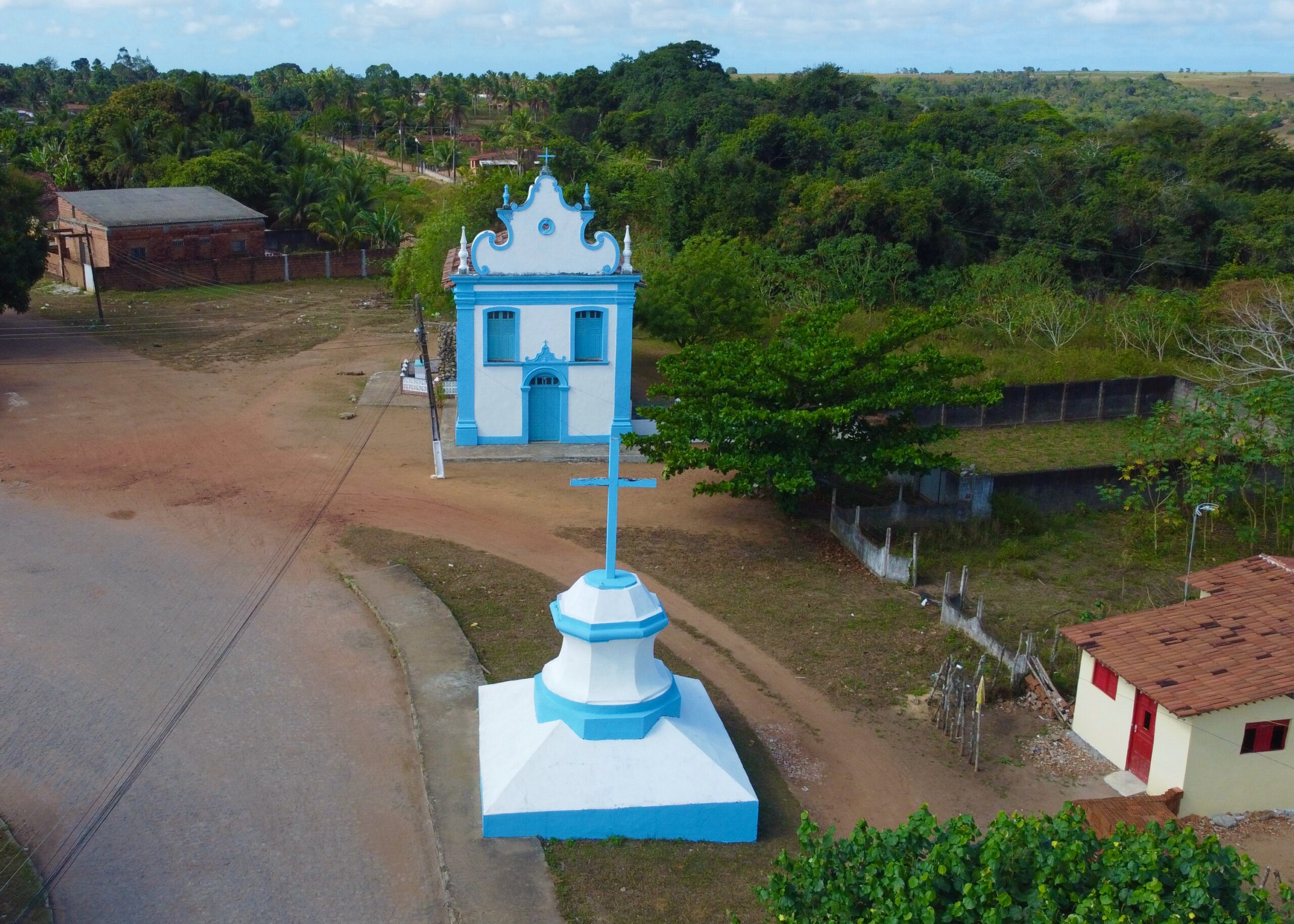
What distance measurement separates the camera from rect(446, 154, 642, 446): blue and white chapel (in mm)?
23109

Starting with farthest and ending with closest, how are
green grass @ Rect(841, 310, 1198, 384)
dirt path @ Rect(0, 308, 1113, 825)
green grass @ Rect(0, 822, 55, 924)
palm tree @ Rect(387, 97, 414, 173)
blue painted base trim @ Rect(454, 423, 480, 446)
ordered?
palm tree @ Rect(387, 97, 414, 173) → green grass @ Rect(841, 310, 1198, 384) → blue painted base trim @ Rect(454, 423, 480, 446) → dirt path @ Rect(0, 308, 1113, 825) → green grass @ Rect(0, 822, 55, 924)

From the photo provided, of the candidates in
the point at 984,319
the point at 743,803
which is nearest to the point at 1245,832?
the point at 743,803

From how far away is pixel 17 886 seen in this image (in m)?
10.4

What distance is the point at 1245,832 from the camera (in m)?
12.1

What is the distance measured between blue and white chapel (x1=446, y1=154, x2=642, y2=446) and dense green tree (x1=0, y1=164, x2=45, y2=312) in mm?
13527

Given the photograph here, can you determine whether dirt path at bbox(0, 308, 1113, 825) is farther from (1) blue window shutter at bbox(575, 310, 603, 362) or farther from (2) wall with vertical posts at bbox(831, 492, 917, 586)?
(1) blue window shutter at bbox(575, 310, 603, 362)

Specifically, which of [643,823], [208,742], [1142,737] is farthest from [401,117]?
[643,823]

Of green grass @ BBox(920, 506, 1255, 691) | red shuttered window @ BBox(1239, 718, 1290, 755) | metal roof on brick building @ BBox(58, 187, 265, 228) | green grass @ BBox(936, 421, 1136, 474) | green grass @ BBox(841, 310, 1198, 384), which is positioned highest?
metal roof on brick building @ BBox(58, 187, 265, 228)

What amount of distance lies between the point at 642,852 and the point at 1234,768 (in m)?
6.31

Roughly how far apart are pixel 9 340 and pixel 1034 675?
29.5 metres

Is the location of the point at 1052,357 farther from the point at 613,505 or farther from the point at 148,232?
the point at 148,232

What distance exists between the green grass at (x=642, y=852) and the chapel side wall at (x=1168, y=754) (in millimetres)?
3900

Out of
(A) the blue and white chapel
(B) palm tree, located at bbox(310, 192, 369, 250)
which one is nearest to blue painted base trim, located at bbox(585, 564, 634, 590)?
(A) the blue and white chapel

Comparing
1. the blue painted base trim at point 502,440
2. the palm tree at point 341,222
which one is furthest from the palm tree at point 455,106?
the blue painted base trim at point 502,440
